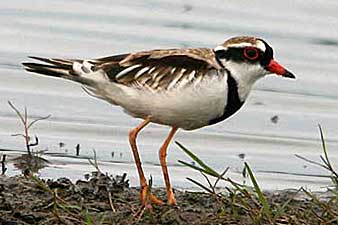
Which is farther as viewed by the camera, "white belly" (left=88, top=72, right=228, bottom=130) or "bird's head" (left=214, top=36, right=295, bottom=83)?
"bird's head" (left=214, top=36, right=295, bottom=83)

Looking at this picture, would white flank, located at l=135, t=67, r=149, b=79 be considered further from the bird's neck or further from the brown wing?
the bird's neck

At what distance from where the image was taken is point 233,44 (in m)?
7.77

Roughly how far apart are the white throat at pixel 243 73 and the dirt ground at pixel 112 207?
1.93 ft

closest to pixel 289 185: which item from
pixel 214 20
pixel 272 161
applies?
pixel 272 161

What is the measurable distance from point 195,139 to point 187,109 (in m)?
3.35

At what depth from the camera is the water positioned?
10203mm

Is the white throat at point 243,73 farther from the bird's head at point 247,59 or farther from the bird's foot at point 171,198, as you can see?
the bird's foot at point 171,198

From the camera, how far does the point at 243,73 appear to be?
7.70 m

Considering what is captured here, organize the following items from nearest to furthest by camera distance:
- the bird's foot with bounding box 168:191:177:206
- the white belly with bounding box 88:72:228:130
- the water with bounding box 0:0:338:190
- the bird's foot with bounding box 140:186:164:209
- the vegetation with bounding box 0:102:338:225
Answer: the vegetation with bounding box 0:102:338:225 → the bird's foot with bounding box 140:186:164:209 → the white belly with bounding box 88:72:228:130 → the bird's foot with bounding box 168:191:177:206 → the water with bounding box 0:0:338:190

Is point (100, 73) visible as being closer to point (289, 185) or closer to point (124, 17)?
point (289, 185)

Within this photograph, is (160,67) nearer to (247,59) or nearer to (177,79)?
(177,79)

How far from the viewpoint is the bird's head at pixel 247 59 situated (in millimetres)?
7707

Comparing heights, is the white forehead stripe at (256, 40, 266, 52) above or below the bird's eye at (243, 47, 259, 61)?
above

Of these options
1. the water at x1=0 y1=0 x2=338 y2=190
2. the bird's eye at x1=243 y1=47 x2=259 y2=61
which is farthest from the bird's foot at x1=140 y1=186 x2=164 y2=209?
the water at x1=0 y1=0 x2=338 y2=190
